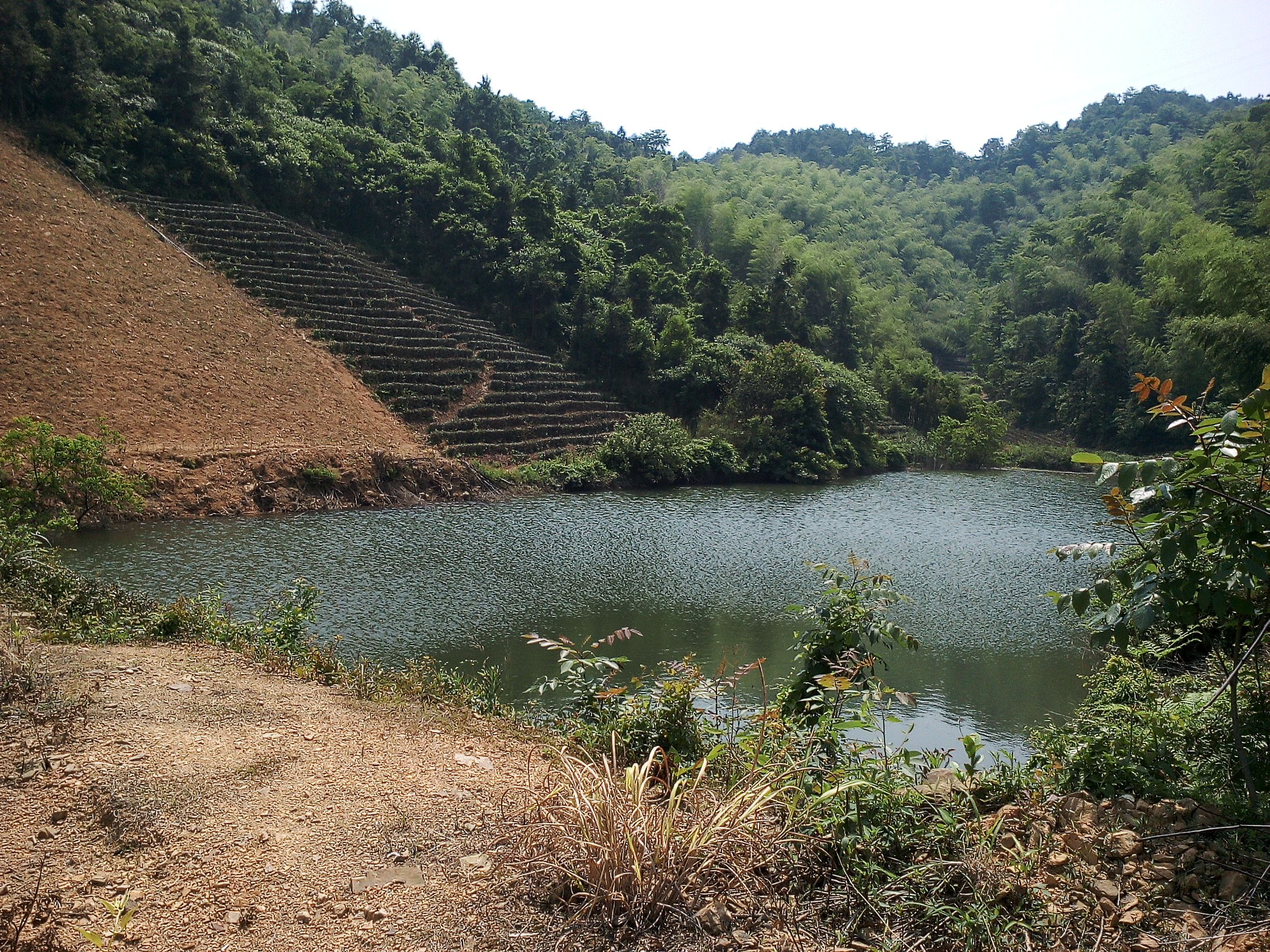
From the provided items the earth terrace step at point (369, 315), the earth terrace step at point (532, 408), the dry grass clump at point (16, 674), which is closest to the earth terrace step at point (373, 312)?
the earth terrace step at point (369, 315)

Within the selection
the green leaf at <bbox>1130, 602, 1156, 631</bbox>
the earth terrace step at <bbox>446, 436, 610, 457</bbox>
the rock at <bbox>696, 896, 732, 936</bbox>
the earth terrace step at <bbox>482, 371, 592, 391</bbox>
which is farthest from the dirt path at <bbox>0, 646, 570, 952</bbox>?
the earth terrace step at <bbox>482, 371, 592, 391</bbox>

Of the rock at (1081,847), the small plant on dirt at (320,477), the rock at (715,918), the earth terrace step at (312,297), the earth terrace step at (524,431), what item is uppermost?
the earth terrace step at (312,297)

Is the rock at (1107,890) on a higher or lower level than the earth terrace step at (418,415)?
higher

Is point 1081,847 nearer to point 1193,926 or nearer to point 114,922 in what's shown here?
point 1193,926

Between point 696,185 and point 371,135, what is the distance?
21748mm

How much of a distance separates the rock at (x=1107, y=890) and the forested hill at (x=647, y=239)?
1853cm

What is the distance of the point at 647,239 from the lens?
37.7 metres

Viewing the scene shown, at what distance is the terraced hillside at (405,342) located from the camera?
73.4 ft

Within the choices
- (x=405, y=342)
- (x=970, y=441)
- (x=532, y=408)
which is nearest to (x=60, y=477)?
(x=405, y=342)

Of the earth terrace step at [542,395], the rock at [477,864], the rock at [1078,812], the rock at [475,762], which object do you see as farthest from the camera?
the earth terrace step at [542,395]

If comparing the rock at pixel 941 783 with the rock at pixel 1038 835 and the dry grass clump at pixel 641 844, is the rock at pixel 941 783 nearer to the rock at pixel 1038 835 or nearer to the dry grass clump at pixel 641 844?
the rock at pixel 1038 835

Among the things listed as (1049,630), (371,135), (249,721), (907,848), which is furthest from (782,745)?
(371,135)

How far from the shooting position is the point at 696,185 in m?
48.6

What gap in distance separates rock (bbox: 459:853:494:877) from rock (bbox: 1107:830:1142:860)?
6.87 ft
